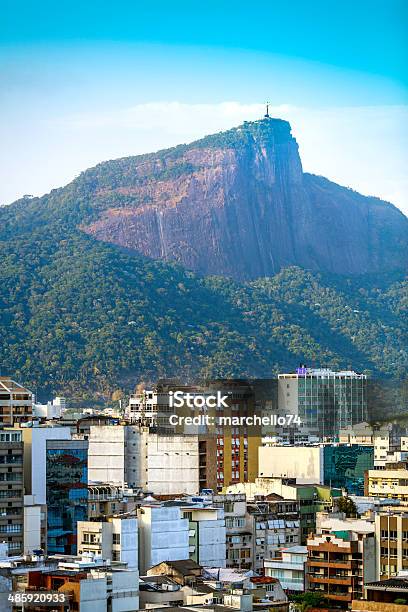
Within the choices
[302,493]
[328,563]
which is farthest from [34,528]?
[302,493]

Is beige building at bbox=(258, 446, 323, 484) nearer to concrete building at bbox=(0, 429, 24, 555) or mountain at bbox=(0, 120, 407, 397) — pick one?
concrete building at bbox=(0, 429, 24, 555)

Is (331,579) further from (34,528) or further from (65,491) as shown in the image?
(65,491)

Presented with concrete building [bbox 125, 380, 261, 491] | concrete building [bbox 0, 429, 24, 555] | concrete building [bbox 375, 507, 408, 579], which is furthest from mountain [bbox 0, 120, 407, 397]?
concrete building [bbox 375, 507, 408, 579]

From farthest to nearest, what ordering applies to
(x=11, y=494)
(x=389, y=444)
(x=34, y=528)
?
(x=389, y=444)
(x=11, y=494)
(x=34, y=528)

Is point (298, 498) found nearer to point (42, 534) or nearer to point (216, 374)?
point (42, 534)

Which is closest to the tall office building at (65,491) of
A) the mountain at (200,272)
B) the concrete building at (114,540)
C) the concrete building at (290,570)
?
the concrete building at (114,540)

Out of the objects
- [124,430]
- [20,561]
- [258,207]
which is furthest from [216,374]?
[20,561]
